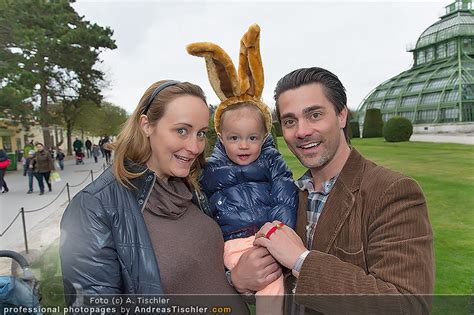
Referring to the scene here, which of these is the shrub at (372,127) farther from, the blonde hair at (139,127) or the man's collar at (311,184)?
the blonde hair at (139,127)

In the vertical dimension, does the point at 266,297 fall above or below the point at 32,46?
below

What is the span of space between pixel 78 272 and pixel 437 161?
12.4 metres

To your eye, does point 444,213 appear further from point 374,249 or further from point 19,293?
point 19,293

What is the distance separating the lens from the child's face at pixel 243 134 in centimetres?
196

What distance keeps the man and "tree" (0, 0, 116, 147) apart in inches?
187

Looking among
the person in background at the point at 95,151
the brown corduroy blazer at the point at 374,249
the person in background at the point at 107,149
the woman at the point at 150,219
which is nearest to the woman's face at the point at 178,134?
the woman at the point at 150,219

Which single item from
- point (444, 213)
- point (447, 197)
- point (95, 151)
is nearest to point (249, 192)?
point (444, 213)

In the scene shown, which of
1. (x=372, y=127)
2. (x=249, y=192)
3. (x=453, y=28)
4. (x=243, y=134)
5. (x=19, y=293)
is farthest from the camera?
(x=372, y=127)

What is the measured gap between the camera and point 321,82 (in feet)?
4.58

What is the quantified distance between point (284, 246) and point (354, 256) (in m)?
0.27

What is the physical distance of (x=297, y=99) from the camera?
1393 millimetres

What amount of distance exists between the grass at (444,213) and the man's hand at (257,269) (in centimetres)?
108

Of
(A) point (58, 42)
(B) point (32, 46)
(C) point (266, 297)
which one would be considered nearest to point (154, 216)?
(C) point (266, 297)

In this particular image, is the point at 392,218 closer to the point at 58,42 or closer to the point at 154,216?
the point at 154,216
